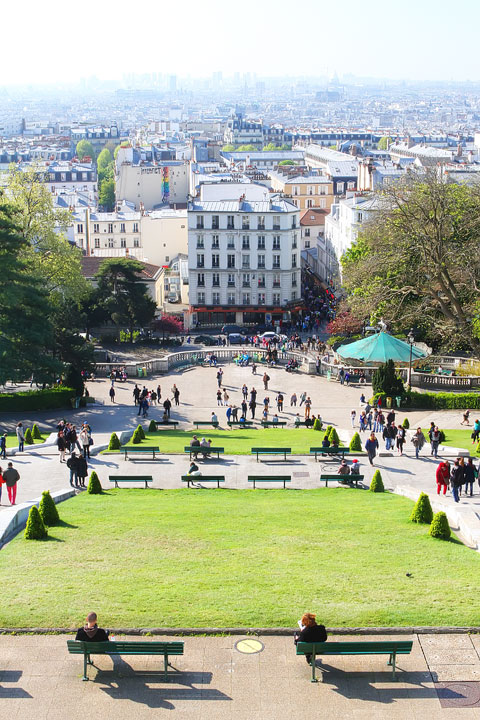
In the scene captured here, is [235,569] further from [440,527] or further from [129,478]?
Result: [129,478]

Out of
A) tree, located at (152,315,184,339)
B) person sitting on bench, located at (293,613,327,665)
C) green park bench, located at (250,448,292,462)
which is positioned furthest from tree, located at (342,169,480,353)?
person sitting on bench, located at (293,613,327,665)

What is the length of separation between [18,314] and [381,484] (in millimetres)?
27302

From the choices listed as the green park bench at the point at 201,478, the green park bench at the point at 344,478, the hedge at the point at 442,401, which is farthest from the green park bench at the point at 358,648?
the hedge at the point at 442,401

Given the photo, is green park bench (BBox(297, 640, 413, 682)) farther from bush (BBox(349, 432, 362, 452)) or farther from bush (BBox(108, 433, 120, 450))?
bush (BBox(108, 433, 120, 450))

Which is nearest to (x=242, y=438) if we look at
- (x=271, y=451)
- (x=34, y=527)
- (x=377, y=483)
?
(x=271, y=451)

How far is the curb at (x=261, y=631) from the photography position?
18.0m

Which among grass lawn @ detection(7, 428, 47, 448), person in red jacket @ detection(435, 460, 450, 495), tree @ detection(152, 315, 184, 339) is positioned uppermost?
person in red jacket @ detection(435, 460, 450, 495)

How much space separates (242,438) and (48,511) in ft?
60.1

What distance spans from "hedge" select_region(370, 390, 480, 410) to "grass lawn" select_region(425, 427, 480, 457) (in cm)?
531

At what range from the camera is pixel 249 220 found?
93.2 metres

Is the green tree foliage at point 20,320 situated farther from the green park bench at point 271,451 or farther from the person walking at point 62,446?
the green park bench at point 271,451

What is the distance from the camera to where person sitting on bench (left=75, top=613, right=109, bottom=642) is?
16.8m

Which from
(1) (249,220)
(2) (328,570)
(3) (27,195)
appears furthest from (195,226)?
(2) (328,570)

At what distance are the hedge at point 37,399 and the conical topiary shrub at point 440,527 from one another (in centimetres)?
3159
